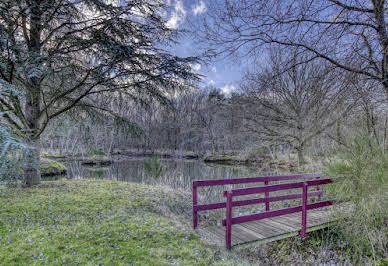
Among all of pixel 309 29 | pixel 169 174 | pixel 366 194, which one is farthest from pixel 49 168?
pixel 366 194

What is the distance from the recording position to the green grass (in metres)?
3.11

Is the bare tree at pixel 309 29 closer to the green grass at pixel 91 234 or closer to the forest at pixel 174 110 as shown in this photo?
the forest at pixel 174 110

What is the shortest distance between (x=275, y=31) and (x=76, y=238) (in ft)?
16.8

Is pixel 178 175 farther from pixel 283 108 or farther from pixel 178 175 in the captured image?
pixel 283 108

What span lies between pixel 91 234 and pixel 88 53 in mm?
5477

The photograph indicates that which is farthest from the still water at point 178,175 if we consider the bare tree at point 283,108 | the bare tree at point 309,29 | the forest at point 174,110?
the bare tree at point 309,29

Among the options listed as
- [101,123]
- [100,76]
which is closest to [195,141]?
[101,123]

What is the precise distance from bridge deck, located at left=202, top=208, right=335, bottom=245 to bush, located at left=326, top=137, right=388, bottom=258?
21.8 inches

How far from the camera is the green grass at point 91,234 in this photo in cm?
311

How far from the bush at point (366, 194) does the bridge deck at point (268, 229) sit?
1.82 ft

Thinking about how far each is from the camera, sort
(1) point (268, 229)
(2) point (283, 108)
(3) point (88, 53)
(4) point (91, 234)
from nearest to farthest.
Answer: (4) point (91, 234), (1) point (268, 229), (3) point (88, 53), (2) point (283, 108)

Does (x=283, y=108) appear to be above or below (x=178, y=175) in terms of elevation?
above

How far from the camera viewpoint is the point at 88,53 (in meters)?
6.73

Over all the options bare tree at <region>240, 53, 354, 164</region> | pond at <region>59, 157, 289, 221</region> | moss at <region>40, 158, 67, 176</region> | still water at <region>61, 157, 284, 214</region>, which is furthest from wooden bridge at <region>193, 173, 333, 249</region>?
moss at <region>40, 158, 67, 176</region>
